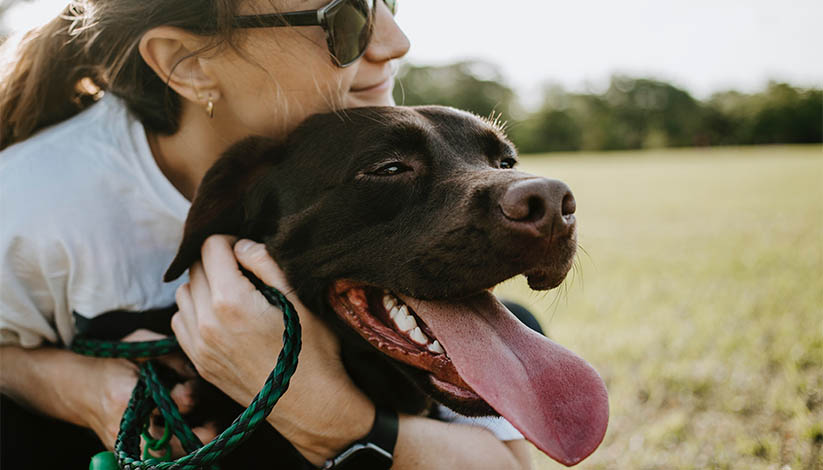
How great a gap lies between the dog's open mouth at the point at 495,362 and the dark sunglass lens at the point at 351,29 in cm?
91

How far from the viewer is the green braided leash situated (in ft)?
5.57

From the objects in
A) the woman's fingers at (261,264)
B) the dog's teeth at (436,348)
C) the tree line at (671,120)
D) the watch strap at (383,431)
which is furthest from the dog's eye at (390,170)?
the tree line at (671,120)

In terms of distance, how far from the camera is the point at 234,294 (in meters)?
2.11

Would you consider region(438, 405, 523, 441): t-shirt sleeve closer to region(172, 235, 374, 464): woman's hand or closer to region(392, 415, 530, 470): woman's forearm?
region(392, 415, 530, 470): woman's forearm

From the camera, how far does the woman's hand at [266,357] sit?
208cm

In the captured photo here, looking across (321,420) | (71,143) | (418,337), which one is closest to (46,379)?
(71,143)

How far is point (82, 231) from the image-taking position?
2289mm

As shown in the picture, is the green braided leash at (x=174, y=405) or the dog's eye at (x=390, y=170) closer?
the green braided leash at (x=174, y=405)

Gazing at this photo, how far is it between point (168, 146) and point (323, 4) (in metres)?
0.94

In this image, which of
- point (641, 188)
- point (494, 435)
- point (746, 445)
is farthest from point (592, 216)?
point (494, 435)

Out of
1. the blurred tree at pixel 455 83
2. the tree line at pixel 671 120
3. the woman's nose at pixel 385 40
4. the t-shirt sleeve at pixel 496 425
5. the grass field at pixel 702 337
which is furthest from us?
the tree line at pixel 671 120

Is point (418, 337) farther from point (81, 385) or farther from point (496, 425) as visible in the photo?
point (81, 385)

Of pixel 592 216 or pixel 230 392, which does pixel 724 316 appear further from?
pixel 592 216

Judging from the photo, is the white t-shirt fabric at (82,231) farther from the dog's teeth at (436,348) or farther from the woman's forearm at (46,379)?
the dog's teeth at (436,348)
